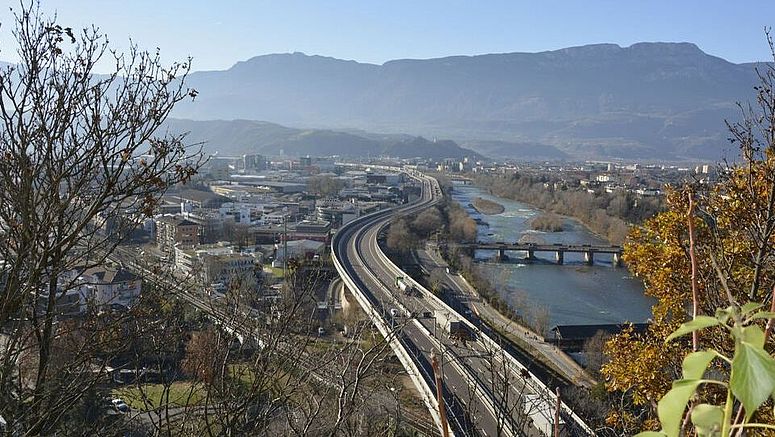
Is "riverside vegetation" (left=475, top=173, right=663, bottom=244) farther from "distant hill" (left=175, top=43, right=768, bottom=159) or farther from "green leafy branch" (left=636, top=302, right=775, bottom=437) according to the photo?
"distant hill" (left=175, top=43, right=768, bottom=159)

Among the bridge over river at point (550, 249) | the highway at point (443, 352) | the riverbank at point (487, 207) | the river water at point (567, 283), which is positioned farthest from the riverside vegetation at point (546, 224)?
the highway at point (443, 352)

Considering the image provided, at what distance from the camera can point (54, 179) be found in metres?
1.43

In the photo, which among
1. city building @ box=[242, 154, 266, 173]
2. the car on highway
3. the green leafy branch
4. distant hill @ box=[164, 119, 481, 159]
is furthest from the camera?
distant hill @ box=[164, 119, 481, 159]

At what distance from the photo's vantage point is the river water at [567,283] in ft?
34.8

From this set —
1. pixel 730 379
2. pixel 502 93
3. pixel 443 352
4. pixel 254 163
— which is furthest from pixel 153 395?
pixel 502 93

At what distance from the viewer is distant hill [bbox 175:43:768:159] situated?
9644cm

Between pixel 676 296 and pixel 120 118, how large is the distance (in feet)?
5.91

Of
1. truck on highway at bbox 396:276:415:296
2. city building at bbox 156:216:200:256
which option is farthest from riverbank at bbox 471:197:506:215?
truck on highway at bbox 396:276:415:296

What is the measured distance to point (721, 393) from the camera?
4.26 feet

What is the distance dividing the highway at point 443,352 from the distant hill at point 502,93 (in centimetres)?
7800

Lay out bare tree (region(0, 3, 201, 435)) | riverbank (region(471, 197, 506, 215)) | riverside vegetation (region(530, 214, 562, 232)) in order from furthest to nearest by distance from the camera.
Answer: riverbank (region(471, 197, 506, 215)) < riverside vegetation (region(530, 214, 562, 232)) < bare tree (region(0, 3, 201, 435))

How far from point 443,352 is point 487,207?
22.5 metres

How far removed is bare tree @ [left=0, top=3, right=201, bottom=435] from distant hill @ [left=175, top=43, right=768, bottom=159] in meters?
90.2

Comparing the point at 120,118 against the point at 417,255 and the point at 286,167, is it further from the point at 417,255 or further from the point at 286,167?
the point at 286,167
